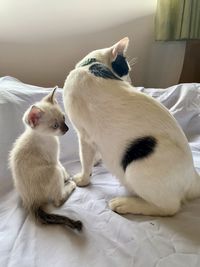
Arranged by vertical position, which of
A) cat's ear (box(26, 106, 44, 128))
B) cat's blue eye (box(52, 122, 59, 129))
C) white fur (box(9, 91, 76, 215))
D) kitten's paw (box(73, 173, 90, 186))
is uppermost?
cat's ear (box(26, 106, 44, 128))

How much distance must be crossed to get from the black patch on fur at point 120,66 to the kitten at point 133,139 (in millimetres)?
65

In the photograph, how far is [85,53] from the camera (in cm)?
212

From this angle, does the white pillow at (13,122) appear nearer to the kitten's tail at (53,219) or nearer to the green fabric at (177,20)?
the kitten's tail at (53,219)

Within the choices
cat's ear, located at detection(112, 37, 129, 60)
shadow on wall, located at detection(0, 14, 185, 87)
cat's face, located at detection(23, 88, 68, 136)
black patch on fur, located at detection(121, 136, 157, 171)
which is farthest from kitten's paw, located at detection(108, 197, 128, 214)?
shadow on wall, located at detection(0, 14, 185, 87)

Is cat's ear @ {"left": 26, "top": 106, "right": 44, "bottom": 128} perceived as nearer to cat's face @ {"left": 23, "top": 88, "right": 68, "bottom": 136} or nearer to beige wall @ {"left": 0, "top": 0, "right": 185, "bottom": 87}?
cat's face @ {"left": 23, "top": 88, "right": 68, "bottom": 136}

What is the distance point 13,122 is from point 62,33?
0.80m

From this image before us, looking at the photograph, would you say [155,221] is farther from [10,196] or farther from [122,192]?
[10,196]

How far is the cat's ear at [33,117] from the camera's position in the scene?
1.17 m

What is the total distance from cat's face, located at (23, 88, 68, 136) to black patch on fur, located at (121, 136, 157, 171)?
0.27m

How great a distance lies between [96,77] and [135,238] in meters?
0.57

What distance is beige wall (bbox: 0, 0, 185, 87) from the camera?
1922 mm

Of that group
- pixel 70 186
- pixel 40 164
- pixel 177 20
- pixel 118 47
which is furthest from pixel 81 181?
pixel 177 20

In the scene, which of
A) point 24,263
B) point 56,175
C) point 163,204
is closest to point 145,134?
point 163,204

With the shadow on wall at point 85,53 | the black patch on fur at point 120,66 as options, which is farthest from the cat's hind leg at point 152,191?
the shadow on wall at point 85,53
